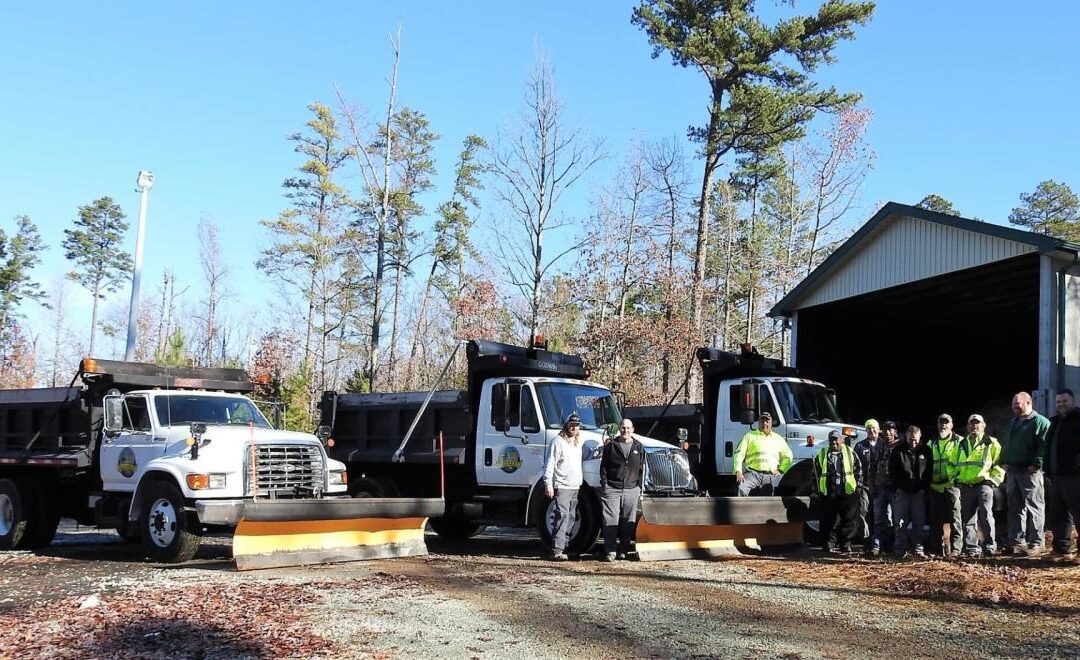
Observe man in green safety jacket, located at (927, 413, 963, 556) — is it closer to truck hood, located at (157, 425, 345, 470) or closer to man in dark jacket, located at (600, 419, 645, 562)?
man in dark jacket, located at (600, 419, 645, 562)

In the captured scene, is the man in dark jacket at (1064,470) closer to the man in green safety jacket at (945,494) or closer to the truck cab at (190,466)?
the man in green safety jacket at (945,494)

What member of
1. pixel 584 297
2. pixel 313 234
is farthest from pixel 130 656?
pixel 313 234

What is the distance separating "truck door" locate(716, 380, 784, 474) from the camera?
49.2ft

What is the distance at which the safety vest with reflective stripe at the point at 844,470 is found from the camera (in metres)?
12.8

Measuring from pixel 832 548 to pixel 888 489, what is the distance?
4.05ft

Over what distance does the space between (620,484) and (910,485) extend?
3478 mm

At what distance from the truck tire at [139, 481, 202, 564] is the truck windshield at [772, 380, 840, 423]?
8.49 metres

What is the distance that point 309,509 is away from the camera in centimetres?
1093

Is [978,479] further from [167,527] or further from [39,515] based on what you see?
[39,515]

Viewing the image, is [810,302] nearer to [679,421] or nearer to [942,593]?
→ [679,421]

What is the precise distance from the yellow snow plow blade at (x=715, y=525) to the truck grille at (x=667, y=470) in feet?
2.20

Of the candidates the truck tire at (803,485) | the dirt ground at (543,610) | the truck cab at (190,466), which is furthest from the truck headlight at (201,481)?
the truck tire at (803,485)

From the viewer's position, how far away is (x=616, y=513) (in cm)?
1184

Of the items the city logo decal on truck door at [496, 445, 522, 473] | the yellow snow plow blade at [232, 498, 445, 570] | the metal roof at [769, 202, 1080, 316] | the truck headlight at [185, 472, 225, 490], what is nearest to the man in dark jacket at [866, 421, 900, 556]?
the city logo decal on truck door at [496, 445, 522, 473]
